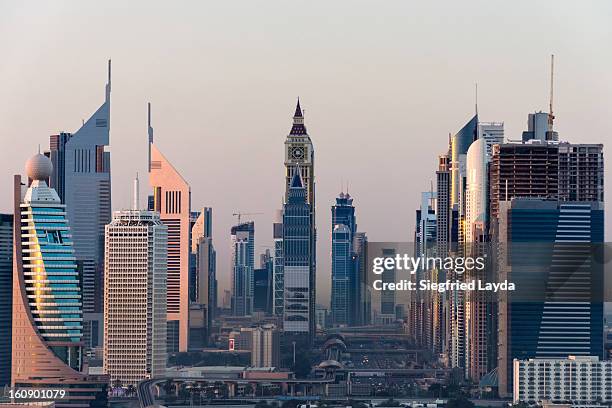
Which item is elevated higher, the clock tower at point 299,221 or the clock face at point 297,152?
the clock face at point 297,152

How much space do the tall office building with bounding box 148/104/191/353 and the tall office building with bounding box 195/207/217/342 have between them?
1.32 ft

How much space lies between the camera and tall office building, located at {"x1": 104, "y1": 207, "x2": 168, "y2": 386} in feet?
134

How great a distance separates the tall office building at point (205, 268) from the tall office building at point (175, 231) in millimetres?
403

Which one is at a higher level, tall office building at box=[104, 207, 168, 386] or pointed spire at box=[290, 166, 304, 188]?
pointed spire at box=[290, 166, 304, 188]

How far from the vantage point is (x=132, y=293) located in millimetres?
41094

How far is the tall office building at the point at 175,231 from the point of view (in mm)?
47594

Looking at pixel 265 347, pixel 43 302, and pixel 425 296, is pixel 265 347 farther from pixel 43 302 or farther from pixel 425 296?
pixel 43 302

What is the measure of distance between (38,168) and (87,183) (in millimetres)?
11505

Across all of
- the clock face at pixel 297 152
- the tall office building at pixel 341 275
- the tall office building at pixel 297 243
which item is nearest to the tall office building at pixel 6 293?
the tall office building at pixel 341 275

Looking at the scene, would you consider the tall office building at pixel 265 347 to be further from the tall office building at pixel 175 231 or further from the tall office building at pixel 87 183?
the tall office building at pixel 87 183

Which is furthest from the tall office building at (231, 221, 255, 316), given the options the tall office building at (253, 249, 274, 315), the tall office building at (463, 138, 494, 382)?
the tall office building at (463, 138, 494, 382)

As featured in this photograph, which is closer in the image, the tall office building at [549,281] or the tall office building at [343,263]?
the tall office building at [549,281]

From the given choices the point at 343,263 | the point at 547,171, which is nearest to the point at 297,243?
the point at 343,263

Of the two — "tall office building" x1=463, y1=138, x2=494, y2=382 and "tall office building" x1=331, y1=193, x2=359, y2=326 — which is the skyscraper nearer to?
"tall office building" x1=331, y1=193, x2=359, y2=326
